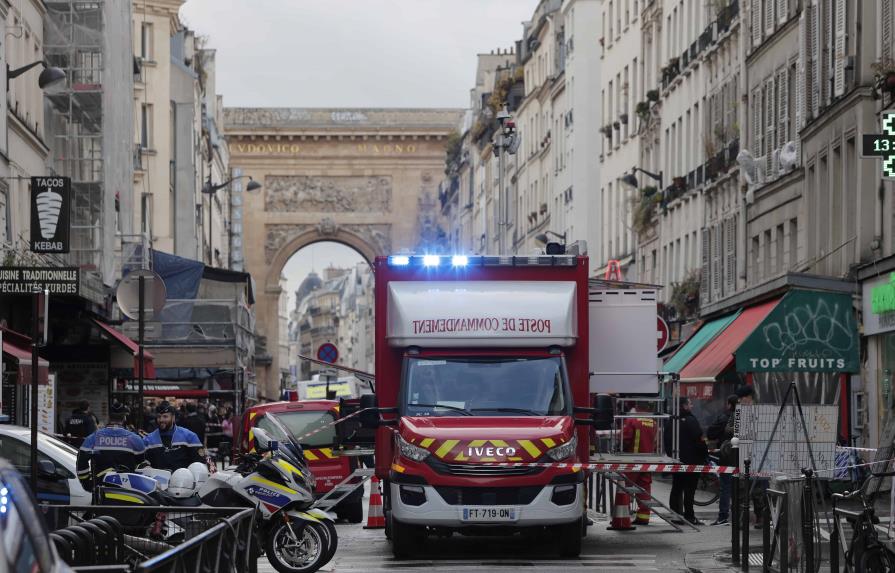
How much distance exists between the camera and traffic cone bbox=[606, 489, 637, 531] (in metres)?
21.2

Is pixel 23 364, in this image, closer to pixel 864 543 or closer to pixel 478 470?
pixel 478 470

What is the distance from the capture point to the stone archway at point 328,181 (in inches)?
4257

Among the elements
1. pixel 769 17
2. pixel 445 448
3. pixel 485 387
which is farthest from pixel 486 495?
pixel 769 17

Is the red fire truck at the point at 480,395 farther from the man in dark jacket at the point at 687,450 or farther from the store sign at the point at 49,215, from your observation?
the store sign at the point at 49,215

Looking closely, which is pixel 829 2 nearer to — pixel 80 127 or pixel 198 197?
pixel 80 127

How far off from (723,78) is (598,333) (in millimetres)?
23124

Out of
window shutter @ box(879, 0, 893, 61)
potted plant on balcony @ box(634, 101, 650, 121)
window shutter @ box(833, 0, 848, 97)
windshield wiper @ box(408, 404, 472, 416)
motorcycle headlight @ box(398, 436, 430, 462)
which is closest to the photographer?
motorcycle headlight @ box(398, 436, 430, 462)

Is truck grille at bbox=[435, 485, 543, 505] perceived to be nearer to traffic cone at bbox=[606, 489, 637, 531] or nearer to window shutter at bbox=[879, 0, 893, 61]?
traffic cone at bbox=[606, 489, 637, 531]

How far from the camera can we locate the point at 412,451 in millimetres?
16891

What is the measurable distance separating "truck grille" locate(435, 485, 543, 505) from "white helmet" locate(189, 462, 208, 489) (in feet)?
6.46

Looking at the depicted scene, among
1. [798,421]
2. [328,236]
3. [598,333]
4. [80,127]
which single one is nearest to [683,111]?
[80,127]

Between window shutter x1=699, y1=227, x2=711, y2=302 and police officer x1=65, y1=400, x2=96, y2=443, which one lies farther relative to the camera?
window shutter x1=699, y1=227, x2=711, y2=302

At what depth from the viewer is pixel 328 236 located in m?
108

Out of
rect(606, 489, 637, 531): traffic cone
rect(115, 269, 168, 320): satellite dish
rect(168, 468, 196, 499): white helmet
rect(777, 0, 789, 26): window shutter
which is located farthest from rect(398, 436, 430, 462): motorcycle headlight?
rect(777, 0, 789, 26): window shutter
